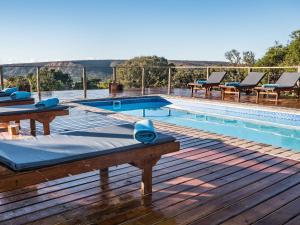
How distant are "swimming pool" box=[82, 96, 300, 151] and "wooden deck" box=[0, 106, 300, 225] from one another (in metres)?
2.85

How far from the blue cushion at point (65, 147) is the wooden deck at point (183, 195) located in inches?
16.3

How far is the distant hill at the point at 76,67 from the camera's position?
822 centimetres

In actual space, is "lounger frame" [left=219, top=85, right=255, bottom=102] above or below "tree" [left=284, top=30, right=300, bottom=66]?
below

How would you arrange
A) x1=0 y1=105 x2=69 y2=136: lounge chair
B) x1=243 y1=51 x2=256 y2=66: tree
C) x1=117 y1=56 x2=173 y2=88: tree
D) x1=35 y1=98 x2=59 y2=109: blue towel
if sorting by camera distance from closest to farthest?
x1=0 y1=105 x2=69 y2=136: lounge chair
x1=35 y1=98 x2=59 y2=109: blue towel
x1=117 y1=56 x2=173 y2=88: tree
x1=243 y1=51 x2=256 y2=66: tree

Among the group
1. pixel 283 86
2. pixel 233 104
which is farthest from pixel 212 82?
pixel 283 86

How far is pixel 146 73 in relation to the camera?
14.5 metres

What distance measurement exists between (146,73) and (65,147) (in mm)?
12482

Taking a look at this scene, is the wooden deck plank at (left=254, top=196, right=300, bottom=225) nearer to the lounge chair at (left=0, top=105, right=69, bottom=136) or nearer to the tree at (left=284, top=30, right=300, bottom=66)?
the lounge chair at (left=0, top=105, right=69, bottom=136)

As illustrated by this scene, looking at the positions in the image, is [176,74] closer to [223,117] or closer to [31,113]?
[223,117]

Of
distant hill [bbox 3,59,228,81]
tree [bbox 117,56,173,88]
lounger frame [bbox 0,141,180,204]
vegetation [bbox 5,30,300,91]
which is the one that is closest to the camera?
lounger frame [bbox 0,141,180,204]

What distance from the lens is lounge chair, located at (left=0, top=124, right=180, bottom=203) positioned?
1.88 meters

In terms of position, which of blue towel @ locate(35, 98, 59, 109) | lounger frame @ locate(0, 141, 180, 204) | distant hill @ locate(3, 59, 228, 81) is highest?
distant hill @ locate(3, 59, 228, 81)

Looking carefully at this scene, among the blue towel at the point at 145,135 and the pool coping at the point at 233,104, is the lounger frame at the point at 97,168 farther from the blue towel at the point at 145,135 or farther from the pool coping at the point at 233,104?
the pool coping at the point at 233,104

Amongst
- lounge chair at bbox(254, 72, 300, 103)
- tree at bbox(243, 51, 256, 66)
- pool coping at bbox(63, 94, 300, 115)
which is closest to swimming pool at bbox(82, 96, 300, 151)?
pool coping at bbox(63, 94, 300, 115)
